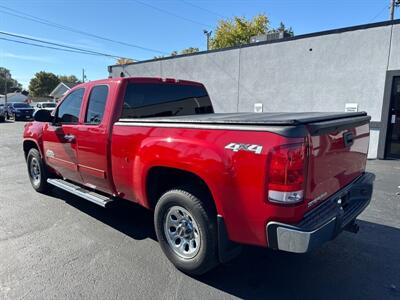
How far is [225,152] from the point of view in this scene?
2.50 m

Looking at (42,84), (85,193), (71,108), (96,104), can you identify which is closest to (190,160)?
(96,104)

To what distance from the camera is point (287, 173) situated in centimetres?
223

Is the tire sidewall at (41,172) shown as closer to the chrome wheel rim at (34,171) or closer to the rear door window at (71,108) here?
the chrome wheel rim at (34,171)

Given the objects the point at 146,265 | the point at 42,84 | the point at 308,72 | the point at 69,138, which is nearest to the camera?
the point at 146,265

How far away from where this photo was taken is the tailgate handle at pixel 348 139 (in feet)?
9.52

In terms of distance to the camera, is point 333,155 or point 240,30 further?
point 240,30

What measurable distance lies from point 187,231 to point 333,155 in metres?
1.61

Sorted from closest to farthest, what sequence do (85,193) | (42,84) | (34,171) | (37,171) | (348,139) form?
(348,139) → (85,193) → (37,171) → (34,171) → (42,84)

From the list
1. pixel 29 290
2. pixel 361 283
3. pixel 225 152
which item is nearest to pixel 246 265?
pixel 361 283

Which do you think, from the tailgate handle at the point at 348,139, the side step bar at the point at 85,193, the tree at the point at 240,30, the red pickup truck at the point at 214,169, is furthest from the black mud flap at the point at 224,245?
the tree at the point at 240,30

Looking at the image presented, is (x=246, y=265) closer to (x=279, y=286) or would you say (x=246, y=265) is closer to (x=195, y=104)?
(x=279, y=286)

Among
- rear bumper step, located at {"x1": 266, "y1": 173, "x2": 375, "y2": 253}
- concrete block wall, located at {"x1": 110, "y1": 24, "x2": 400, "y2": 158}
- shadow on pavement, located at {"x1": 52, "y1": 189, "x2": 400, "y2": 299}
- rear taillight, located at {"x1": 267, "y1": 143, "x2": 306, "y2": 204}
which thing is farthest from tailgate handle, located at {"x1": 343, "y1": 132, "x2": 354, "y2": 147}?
concrete block wall, located at {"x1": 110, "y1": 24, "x2": 400, "y2": 158}

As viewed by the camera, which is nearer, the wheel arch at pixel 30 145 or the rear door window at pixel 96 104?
the rear door window at pixel 96 104

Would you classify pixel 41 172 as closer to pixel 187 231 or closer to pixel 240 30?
pixel 187 231
